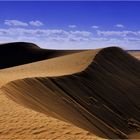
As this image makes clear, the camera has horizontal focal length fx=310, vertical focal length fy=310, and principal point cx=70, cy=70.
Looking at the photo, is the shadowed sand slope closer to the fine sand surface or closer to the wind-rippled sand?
the fine sand surface

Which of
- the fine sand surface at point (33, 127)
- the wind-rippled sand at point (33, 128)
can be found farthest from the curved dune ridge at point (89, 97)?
the wind-rippled sand at point (33, 128)

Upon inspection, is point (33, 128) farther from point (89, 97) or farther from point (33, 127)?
point (89, 97)

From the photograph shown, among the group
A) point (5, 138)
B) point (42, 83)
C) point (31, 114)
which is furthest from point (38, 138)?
point (42, 83)

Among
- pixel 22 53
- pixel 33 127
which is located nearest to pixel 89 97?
pixel 33 127

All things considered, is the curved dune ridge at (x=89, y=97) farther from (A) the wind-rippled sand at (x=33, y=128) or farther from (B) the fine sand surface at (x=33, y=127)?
(A) the wind-rippled sand at (x=33, y=128)

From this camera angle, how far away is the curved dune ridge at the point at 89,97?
45.4ft

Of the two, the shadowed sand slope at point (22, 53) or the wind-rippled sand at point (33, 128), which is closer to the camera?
the wind-rippled sand at point (33, 128)

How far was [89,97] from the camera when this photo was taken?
18078 mm

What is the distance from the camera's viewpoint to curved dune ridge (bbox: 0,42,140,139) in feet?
45.4

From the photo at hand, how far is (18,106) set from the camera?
452 inches

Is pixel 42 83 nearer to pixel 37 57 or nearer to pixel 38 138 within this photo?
pixel 38 138

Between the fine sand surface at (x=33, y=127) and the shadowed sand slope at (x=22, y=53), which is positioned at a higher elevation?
the shadowed sand slope at (x=22, y=53)

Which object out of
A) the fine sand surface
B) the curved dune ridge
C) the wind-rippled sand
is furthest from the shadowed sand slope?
the wind-rippled sand

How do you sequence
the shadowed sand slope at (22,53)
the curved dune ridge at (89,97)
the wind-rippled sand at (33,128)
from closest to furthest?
1. the wind-rippled sand at (33,128)
2. the curved dune ridge at (89,97)
3. the shadowed sand slope at (22,53)
